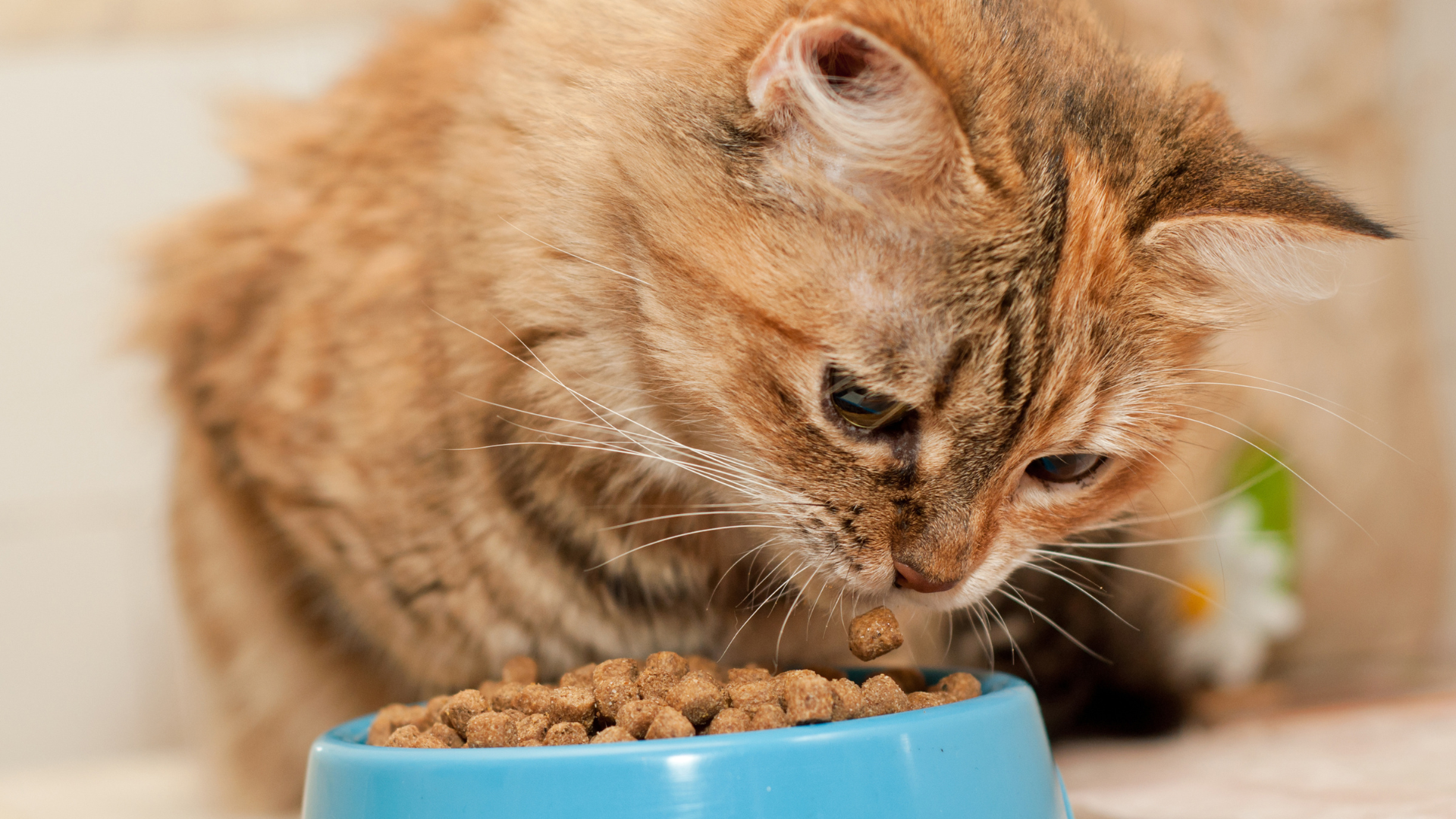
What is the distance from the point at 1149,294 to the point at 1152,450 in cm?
18

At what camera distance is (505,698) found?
2.95 ft

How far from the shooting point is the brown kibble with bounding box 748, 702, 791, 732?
80 centimetres

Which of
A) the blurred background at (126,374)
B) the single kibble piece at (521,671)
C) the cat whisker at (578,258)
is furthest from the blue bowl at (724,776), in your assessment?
the blurred background at (126,374)

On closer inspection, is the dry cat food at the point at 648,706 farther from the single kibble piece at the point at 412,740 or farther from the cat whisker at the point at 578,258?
the cat whisker at the point at 578,258

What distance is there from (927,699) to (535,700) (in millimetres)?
313

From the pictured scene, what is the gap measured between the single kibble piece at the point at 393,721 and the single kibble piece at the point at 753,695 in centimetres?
27

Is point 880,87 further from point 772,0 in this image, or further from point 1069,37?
point 1069,37

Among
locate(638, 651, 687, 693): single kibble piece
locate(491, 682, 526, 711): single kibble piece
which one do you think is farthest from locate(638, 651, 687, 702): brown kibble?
locate(491, 682, 526, 711): single kibble piece

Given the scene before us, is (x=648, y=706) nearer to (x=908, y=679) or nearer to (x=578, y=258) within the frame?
(x=908, y=679)

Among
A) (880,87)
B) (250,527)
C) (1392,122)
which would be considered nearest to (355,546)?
(250,527)

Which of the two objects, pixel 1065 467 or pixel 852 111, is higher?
pixel 852 111

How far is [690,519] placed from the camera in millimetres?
1117

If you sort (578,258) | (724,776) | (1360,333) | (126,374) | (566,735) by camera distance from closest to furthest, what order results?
(724,776) < (566,735) < (578,258) < (126,374) < (1360,333)

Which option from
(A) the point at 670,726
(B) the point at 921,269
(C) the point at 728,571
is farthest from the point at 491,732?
(B) the point at 921,269
